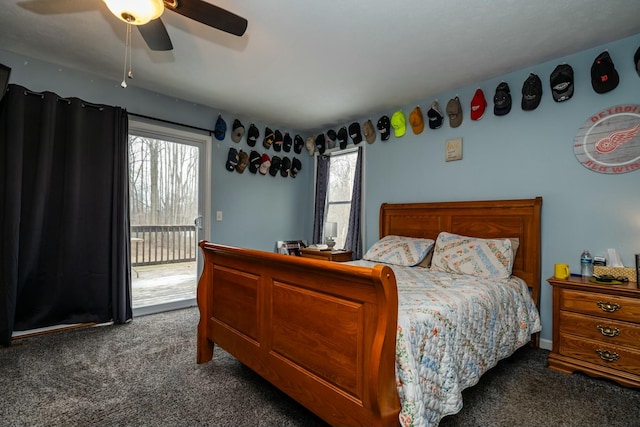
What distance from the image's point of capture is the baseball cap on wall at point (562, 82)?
2.44 meters

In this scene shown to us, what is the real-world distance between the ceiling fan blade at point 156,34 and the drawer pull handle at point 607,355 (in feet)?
10.9

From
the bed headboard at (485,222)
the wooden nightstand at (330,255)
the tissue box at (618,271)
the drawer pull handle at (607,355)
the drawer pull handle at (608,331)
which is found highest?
the bed headboard at (485,222)

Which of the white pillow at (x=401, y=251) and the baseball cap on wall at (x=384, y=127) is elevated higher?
the baseball cap on wall at (x=384, y=127)

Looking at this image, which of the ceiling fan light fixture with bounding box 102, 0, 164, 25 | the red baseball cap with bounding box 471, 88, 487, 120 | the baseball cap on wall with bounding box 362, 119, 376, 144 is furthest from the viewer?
the baseball cap on wall with bounding box 362, 119, 376, 144

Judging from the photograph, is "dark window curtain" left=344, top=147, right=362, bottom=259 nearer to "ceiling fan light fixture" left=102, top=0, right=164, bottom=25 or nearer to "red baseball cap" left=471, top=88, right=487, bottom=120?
"red baseball cap" left=471, top=88, right=487, bottom=120

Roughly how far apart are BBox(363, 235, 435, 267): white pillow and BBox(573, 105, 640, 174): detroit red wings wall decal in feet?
4.48

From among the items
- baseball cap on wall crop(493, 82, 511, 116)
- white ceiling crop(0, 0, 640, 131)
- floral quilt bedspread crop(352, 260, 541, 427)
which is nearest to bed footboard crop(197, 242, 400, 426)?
floral quilt bedspread crop(352, 260, 541, 427)

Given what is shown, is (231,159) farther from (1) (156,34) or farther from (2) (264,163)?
(1) (156,34)

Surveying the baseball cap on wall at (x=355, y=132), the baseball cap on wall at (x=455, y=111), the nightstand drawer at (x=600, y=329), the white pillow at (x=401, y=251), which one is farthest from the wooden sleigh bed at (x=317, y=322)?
the baseball cap on wall at (x=355, y=132)

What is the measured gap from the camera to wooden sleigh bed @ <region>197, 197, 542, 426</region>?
121 centimetres

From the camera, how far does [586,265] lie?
2.31 meters

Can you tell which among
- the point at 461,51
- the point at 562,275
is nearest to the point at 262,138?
the point at 461,51

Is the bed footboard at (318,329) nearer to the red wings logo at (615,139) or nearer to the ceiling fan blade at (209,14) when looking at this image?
the ceiling fan blade at (209,14)

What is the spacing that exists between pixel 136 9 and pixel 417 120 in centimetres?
268
